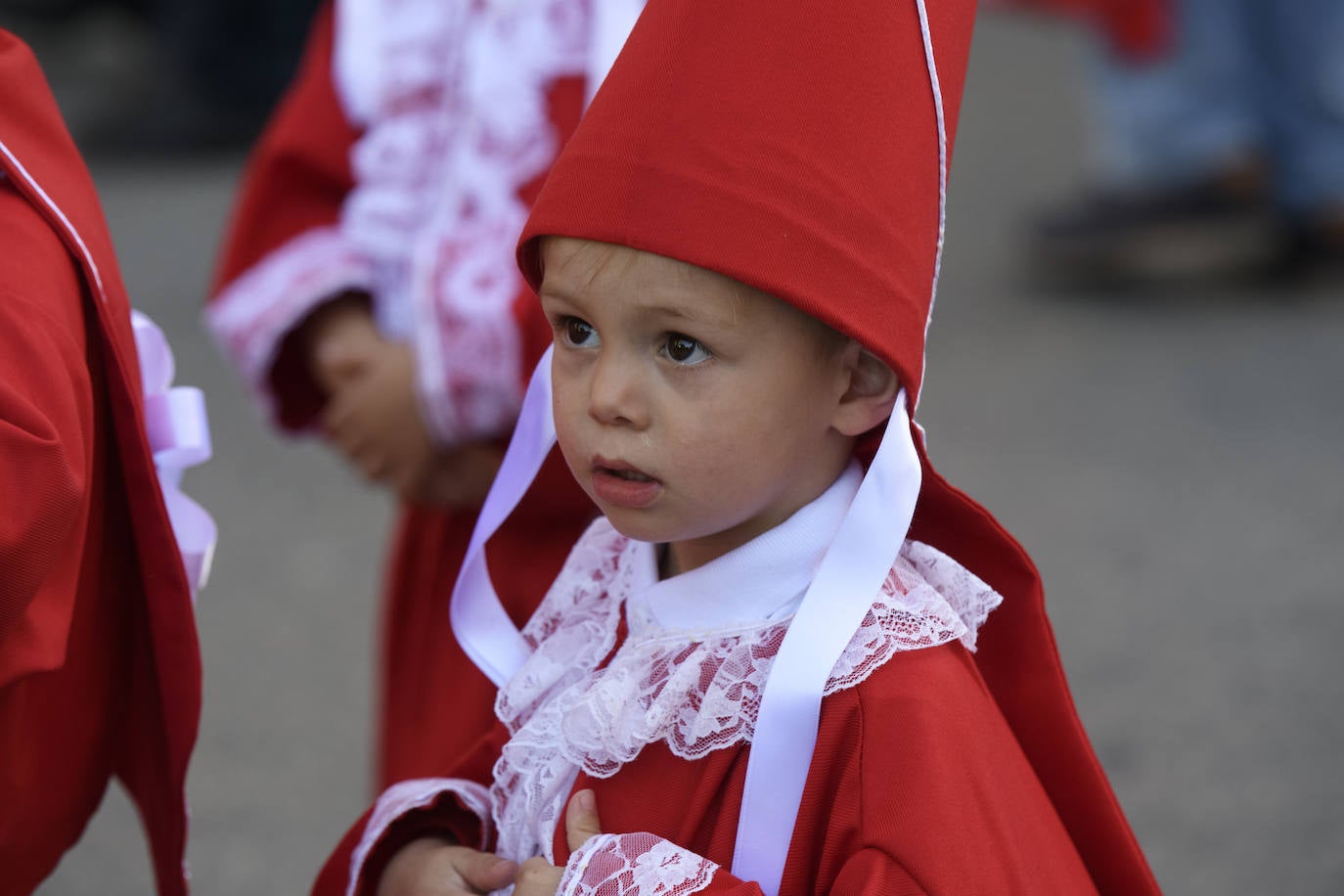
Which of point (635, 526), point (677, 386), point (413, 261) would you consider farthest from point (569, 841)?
point (413, 261)

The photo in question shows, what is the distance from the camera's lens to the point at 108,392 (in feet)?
4.04

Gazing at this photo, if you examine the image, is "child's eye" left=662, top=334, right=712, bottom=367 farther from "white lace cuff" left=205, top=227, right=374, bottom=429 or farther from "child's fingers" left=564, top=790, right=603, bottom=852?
"white lace cuff" left=205, top=227, right=374, bottom=429

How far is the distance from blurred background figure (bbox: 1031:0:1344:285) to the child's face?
364 centimetres

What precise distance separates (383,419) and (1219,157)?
3.57m

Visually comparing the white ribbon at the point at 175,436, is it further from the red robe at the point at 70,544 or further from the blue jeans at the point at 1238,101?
the blue jeans at the point at 1238,101

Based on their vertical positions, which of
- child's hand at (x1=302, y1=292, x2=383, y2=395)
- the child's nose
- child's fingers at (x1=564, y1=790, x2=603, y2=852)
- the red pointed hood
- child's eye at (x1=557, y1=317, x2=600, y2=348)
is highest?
the red pointed hood

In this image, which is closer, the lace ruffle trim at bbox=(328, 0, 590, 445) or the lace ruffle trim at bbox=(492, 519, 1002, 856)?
the lace ruffle trim at bbox=(492, 519, 1002, 856)

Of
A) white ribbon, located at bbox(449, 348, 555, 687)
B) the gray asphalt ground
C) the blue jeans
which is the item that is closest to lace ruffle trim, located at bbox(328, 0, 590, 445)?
white ribbon, located at bbox(449, 348, 555, 687)

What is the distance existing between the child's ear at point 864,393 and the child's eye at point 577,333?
180mm

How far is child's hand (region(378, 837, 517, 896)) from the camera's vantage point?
49.1 inches

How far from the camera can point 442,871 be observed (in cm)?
127

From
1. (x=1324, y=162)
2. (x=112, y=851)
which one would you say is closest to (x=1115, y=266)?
(x=1324, y=162)

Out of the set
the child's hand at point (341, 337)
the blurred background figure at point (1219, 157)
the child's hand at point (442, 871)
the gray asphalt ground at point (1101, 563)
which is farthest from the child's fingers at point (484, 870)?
the blurred background figure at point (1219, 157)

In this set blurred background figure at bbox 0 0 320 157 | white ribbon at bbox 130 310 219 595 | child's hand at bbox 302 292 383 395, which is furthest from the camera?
blurred background figure at bbox 0 0 320 157
